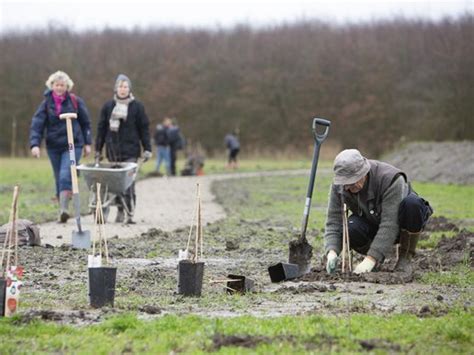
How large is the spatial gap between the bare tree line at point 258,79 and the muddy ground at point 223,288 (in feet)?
197

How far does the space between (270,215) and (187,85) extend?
202 ft

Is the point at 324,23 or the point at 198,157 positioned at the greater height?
the point at 324,23

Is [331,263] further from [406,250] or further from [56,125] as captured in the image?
[56,125]

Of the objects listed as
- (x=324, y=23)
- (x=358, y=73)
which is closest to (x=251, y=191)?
(x=358, y=73)

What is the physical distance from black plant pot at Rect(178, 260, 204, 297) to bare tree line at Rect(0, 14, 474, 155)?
208 feet

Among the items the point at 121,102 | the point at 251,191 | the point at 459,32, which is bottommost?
the point at 251,191

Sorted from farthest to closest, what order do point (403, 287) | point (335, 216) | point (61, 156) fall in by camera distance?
1. point (61, 156)
2. point (335, 216)
3. point (403, 287)

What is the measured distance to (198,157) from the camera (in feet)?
142

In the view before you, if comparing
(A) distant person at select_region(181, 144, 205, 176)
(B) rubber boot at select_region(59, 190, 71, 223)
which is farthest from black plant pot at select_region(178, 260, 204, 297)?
(A) distant person at select_region(181, 144, 205, 176)

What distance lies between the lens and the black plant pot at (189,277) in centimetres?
846

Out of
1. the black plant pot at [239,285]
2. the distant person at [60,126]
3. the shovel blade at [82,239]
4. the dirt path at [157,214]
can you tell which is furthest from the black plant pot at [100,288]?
the distant person at [60,126]

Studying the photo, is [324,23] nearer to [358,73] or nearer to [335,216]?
[358,73]

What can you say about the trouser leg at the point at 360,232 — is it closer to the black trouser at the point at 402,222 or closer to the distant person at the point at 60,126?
the black trouser at the point at 402,222

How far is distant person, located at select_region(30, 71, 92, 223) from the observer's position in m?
15.6
